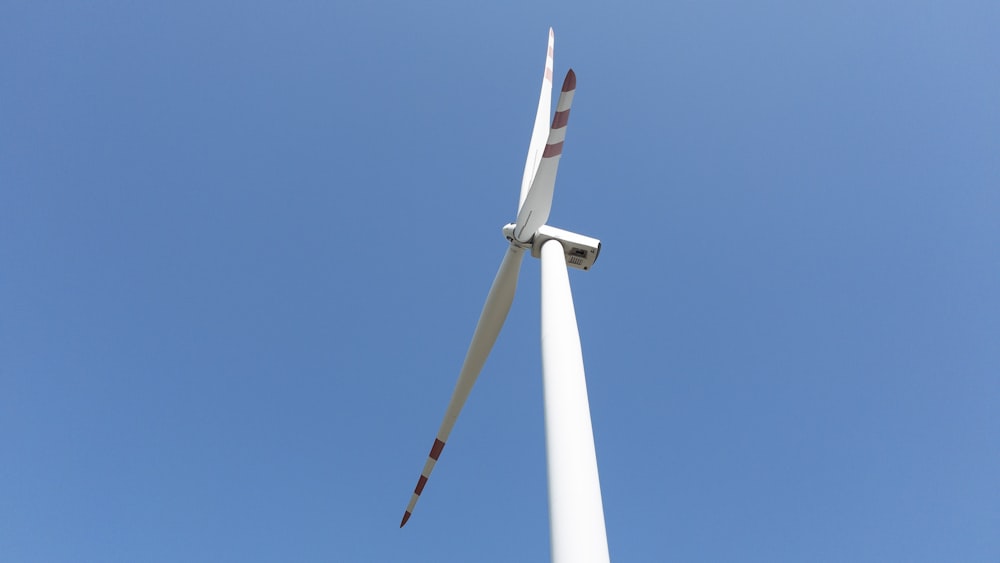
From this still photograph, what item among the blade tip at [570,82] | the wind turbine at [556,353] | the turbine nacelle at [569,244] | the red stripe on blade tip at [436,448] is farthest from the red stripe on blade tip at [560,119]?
the red stripe on blade tip at [436,448]

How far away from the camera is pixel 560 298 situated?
34.2 feet

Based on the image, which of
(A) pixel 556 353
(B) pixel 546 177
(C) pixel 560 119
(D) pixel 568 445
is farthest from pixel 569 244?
(D) pixel 568 445

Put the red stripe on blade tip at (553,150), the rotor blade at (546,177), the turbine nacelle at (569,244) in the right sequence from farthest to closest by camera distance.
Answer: the turbine nacelle at (569,244) < the red stripe on blade tip at (553,150) < the rotor blade at (546,177)

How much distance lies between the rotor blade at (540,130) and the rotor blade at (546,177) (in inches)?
96.8

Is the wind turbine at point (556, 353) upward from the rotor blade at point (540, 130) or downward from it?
downward

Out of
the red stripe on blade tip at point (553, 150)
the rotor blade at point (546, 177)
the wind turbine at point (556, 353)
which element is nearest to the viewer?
the wind turbine at point (556, 353)

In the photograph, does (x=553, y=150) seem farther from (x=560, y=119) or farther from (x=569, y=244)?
(x=569, y=244)

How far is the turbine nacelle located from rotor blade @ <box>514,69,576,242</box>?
16 centimetres

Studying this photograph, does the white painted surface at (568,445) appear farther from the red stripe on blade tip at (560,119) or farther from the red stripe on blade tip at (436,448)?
the red stripe on blade tip at (436,448)

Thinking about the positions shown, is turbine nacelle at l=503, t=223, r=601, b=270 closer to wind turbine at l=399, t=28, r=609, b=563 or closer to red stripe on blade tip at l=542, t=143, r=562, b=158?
wind turbine at l=399, t=28, r=609, b=563

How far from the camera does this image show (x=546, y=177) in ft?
42.6

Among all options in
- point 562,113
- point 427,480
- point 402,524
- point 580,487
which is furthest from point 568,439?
point 402,524

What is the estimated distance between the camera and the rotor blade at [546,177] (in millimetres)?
11406

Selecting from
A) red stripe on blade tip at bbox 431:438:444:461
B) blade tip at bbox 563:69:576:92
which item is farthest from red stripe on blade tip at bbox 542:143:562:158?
red stripe on blade tip at bbox 431:438:444:461
